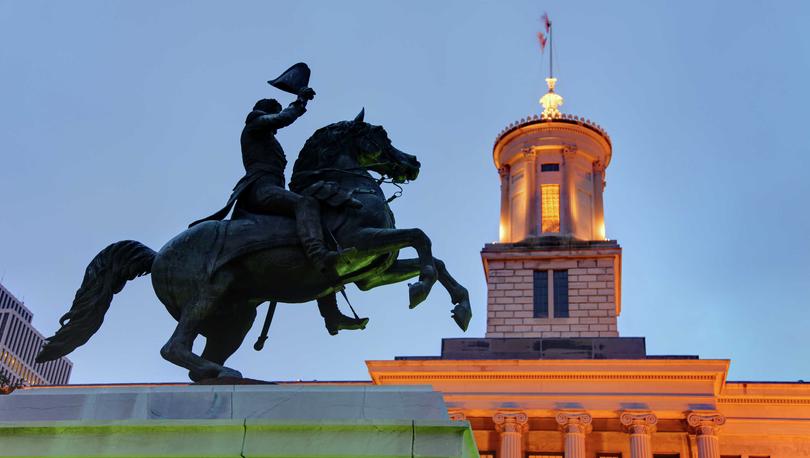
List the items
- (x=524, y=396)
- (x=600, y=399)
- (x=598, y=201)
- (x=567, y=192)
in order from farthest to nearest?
(x=598, y=201), (x=567, y=192), (x=524, y=396), (x=600, y=399)

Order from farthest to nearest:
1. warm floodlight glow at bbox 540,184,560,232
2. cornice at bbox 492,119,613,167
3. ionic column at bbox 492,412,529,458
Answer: cornice at bbox 492,119,613,167 < warm floodlight glow at bbox 540,184,560,232 < ionic column at bbox 492,412,529,458

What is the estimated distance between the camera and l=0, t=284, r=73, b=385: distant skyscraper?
113125mm

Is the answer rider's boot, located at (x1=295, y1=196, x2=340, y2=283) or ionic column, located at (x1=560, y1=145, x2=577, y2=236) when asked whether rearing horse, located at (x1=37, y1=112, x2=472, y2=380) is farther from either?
ionic column, located at (x1=560, y1=145, x2=577, y2=236)

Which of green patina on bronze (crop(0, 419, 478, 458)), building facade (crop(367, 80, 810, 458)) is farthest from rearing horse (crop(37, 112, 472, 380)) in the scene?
building facade (crop(367, 80, 810, 458))

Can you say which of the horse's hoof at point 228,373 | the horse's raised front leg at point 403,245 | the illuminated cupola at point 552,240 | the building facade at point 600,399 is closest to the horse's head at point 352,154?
the horse's raised front leg at point 403,245

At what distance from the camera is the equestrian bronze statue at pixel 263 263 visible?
1013 centimetres

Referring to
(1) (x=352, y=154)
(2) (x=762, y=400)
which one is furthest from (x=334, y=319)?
Answer: (2) (x=762, y=400)

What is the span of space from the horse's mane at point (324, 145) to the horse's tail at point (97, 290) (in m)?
1.84

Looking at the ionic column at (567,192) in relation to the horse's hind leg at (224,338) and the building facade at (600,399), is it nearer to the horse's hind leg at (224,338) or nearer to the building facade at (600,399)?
the building facade at (600,399)

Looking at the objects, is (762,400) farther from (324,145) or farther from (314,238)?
(314,238)

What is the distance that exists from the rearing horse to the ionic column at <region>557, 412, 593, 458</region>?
2948 cm

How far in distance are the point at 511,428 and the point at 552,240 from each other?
1280 centimetres

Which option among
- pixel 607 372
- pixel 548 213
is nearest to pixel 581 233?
pixel 548 213

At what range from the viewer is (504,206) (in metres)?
52.7
